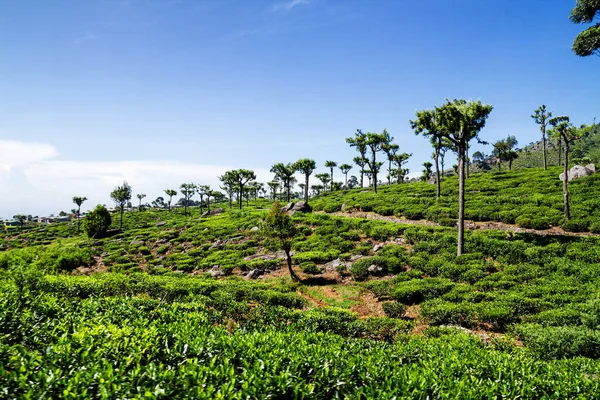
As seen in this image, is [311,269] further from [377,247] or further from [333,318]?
[333,318]

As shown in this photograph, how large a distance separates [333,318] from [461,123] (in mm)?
21555

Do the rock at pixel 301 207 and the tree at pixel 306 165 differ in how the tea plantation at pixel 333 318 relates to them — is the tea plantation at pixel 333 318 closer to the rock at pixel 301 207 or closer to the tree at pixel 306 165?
the rock at pixel 301 207

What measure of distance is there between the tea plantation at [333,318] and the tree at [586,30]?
13.6 metres

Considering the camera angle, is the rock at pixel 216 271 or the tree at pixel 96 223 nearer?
the rock at pixel 216 271

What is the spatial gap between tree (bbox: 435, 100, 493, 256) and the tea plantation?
3.80 m

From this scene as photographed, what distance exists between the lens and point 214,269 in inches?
1210

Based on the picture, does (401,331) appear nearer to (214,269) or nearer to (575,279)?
(575,279)

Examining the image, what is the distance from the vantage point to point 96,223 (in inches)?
2406

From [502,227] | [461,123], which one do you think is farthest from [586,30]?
[502,227]

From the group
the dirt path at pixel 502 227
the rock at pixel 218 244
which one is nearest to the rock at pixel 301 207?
the dirt path at pixel 502 227

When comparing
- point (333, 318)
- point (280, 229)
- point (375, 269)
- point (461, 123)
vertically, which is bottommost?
point (375, 269)

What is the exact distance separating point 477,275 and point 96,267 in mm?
42883

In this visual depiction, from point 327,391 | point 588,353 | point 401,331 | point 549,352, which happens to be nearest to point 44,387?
point 327,391

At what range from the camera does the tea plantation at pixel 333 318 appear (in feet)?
17.2
